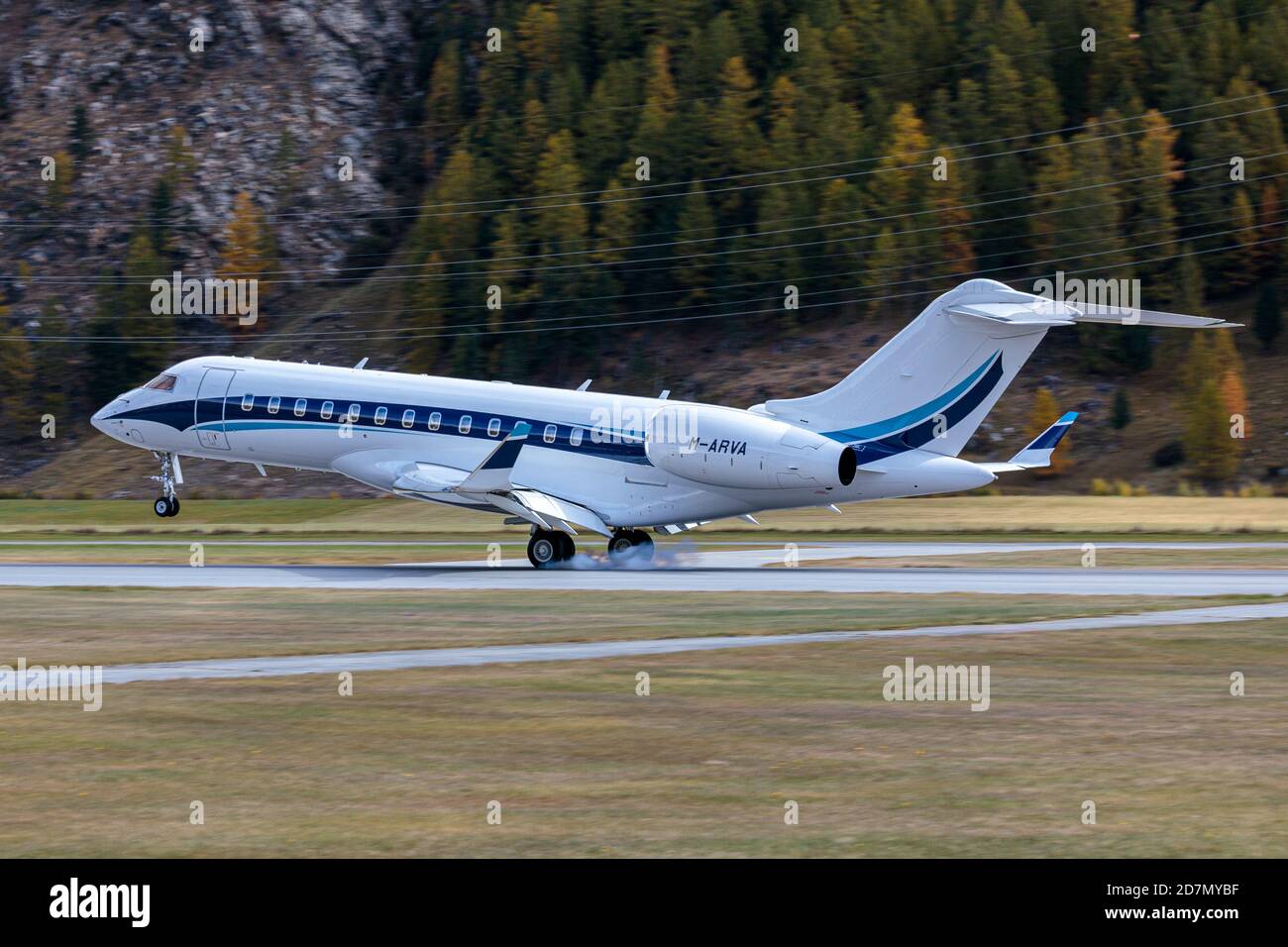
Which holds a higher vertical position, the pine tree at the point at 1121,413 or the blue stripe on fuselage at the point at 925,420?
the pine tree at the point at 1121,413

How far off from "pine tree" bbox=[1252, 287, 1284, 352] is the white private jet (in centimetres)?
6096

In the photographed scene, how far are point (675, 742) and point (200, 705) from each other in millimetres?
5764

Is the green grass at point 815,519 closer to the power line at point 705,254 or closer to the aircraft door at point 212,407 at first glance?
the aircraft door at point 212,407

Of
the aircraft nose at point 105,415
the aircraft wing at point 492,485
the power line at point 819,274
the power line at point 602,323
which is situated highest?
the power line at point 819,274

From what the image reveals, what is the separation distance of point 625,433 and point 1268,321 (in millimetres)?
65631

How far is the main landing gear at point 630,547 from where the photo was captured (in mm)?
41938

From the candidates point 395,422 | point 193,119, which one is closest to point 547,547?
point 395,422

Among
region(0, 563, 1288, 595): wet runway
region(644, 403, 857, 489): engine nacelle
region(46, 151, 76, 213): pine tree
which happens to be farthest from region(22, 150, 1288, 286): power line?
region(0, 563, 1288, 595): wet runway

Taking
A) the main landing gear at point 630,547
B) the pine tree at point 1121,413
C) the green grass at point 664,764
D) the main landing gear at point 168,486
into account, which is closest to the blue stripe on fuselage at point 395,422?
the main landing gear at point 168,486

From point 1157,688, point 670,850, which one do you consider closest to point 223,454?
point 1157,688

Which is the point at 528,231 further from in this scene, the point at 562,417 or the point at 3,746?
the point at 3,746

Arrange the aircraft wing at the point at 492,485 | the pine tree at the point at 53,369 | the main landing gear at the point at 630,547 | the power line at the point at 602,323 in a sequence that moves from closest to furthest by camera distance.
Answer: the aircraft wing at the point at 492,485, the main landing gear at the point at 630,547, the power line at the point at 602,323, the pine tree at the point at 53,369

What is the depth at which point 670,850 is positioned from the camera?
40.3ft

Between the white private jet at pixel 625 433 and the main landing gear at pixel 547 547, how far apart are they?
0.04 metres
